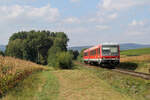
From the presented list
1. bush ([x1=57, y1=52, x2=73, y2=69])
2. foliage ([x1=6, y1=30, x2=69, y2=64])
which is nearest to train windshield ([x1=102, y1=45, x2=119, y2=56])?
bush ([x1=57, y1=52, x2=73, y2=69])

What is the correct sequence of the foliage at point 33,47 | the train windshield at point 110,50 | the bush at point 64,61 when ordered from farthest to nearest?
the foliage at point 33,47, the bush at point 64,61, the train windshield at point 110,50

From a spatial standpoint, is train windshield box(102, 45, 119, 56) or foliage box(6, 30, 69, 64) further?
foliage box(6, 30, 69, 64)

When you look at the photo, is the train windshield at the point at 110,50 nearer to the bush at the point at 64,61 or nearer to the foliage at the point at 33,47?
the bush at the point at 64,61

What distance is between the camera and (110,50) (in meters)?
25.1

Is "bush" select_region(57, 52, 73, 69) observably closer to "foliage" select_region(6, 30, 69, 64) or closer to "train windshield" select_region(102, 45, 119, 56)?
"train windshield" select_region(102, 45, 119, 56)

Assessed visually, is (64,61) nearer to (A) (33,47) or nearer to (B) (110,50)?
(B) (110,50)

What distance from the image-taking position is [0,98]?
862 centimetres

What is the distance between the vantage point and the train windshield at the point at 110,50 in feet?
82.1

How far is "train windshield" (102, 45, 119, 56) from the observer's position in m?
25.0

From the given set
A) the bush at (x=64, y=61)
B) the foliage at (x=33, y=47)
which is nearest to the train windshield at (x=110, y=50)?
the bush at (x=64, y=61)

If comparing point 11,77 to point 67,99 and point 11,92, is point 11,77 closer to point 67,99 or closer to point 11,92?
point 11,92

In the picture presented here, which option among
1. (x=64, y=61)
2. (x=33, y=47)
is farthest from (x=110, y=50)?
(x=33, y=47)

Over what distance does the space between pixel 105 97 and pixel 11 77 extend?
462 cm

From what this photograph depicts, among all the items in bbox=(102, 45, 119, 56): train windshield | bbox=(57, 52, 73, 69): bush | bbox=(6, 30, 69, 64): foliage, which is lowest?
bbox=(57, 52, 73, 69): bush
